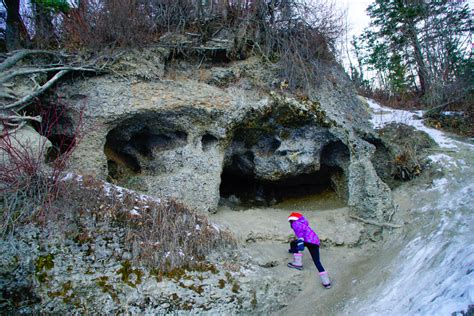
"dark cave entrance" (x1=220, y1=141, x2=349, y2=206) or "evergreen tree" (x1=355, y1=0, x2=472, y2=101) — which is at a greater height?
"evergreen tree" (x1=355, y1=0, x2=472, y2=101)

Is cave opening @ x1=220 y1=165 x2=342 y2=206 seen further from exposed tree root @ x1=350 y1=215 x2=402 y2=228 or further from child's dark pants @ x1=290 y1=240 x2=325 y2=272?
child's dark pants @ x1=290 y1=240 x2=325 y2=272

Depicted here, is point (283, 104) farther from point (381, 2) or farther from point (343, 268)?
point (381, 2)

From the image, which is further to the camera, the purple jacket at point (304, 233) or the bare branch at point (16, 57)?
the bare branch at point (16, 57)

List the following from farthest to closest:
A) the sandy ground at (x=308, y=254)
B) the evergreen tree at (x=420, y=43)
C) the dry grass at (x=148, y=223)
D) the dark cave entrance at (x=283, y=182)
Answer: the evergreen tree at (x=420, y=43) < the dark cave entrance at (x=283, y=182) < the sandy ground at (x=308, y=254) < the dry grass at (x=148, y=223)

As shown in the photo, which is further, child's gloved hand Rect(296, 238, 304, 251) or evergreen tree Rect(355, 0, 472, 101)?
evergreen tree Rect(355, 0, 472, 101)

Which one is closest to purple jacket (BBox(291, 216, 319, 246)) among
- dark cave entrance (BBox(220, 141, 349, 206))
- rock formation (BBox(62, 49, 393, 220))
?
rock formation (BBox(62, 49, 393, 220))

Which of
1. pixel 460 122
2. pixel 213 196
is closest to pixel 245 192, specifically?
pixel 213 196

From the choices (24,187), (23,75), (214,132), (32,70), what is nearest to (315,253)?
(214,132)

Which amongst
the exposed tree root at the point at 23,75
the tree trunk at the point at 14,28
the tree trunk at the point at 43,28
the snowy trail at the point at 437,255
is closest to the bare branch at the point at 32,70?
the exposed tree root at the point at 23,75

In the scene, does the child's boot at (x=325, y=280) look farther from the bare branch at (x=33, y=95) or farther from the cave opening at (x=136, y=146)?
the bare branch at (x=33, y=95)

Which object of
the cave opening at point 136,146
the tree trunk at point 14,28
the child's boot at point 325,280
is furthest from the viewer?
the tree trunk at point 14,28

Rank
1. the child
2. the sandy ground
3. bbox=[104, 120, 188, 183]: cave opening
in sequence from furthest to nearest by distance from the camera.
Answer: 1. bbox=[104, 120, 188, 183]: cave opening
2. the child
3. the sandy ground

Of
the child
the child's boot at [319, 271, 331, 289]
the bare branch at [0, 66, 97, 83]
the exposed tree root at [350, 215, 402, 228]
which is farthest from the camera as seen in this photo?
the exposed tree root at [350, 215, 402, 228]

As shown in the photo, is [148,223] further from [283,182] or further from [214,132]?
[283,182]
